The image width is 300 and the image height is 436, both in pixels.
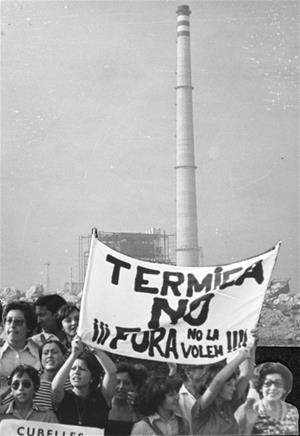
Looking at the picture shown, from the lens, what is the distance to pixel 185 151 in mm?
11695

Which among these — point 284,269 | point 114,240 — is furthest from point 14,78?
point 284,269

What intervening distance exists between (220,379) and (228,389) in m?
0.07

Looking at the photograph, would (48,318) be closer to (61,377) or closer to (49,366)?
(49,366)

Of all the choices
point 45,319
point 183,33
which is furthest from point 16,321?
point 183,33

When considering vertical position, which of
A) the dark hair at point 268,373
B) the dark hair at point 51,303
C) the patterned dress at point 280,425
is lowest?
the patterned dress at point 280,425

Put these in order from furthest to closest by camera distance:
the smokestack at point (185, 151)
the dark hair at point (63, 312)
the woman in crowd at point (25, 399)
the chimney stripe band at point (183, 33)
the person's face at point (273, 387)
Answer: the smokestack at point (185, 151) < the chimney stripe band at point (183, 33) < the dark hair at point (63, 312) < the woman in crowd at point (25, 399) < the person's face at point (273, 387)

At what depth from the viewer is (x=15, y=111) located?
10594 mm

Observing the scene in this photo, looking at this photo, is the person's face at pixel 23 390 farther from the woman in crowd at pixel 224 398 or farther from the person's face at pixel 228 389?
the person's face at pixel 228 389

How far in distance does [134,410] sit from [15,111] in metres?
7.41

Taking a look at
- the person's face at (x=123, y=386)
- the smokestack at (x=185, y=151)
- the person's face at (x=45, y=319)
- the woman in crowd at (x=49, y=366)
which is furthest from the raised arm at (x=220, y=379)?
the smokestack at (x=185, y=151)

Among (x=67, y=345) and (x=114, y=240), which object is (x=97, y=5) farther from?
(x=67, y=345)

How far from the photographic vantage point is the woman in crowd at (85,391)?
3906 mm

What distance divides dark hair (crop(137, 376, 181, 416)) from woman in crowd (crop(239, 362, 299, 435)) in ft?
1.31

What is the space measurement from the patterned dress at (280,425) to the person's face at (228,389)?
0.67ft
